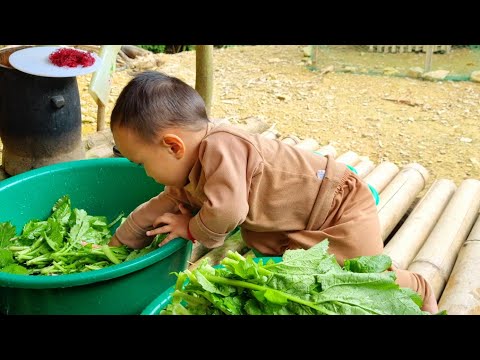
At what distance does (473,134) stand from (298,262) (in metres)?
3.71

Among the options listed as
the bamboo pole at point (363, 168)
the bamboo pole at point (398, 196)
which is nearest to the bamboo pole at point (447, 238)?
the bamboo pole at point (398, 196)

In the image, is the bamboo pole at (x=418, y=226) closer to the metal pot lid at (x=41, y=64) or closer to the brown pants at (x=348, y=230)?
the brown pants at (x=348, y=230)

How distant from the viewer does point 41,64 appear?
2.98 m

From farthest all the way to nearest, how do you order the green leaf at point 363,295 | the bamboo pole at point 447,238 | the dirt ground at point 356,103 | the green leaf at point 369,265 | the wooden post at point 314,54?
1. the wooden post at point 314,54
2. the dirt ground at point 356,103
3. the bamboo pole at point 447,238
4. the green leaf at point 369,265
5. the green leaf at point 363,295

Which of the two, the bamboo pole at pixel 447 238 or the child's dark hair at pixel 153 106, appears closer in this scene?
the child's dark hair at pixel 153 106

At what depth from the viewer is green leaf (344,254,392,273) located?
1.57 m

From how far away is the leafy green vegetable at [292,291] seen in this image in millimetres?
1464

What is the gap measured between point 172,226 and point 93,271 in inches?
12.5

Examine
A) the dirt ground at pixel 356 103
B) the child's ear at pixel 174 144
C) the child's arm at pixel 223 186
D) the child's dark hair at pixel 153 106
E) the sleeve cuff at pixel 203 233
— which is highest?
the child's dark hair at pixel 153 106

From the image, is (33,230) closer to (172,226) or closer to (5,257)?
(5,257)

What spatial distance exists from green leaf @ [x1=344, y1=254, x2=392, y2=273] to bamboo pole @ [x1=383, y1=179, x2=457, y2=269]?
0.89 m

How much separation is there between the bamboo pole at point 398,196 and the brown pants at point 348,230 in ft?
2.48

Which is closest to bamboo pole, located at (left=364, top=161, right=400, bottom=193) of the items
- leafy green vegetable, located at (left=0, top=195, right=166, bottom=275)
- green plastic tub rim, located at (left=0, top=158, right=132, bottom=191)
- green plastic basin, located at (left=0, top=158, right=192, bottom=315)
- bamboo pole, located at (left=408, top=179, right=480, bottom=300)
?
bamboo pole, located at (left=408, top=179, right=480, bottom=300)
